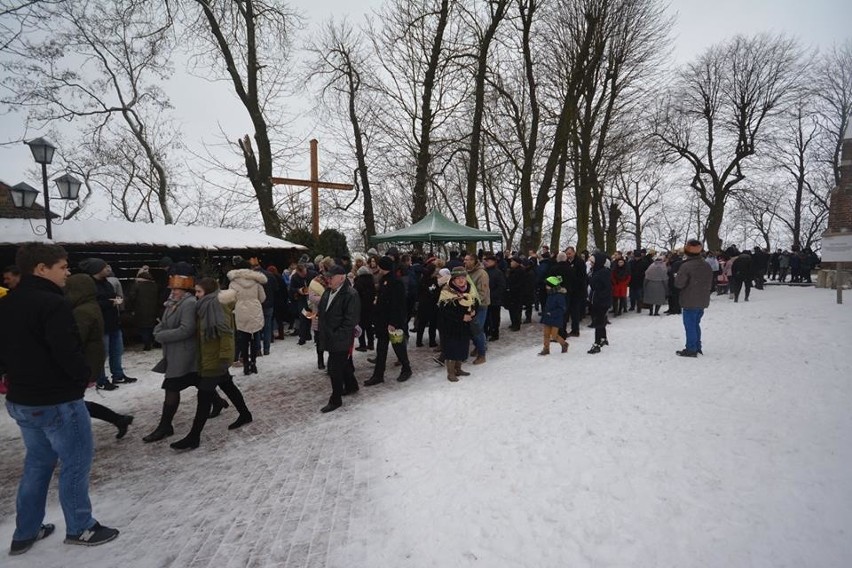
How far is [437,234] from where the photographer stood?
12.2m

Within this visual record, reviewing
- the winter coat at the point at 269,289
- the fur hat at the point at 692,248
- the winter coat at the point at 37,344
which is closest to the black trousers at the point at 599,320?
the fur hat at the point at 692,248

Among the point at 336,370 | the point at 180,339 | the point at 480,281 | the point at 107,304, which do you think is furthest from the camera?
the point at 480,281

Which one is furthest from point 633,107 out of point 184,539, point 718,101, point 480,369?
point 184,539

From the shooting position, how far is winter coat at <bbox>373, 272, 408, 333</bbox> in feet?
21.3

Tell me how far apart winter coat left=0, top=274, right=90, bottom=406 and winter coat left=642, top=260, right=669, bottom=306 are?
12.4 metres

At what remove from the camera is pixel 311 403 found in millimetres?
5945

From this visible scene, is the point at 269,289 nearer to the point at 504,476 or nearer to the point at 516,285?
the point at 516,285

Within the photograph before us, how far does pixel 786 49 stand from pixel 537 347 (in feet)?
93.8

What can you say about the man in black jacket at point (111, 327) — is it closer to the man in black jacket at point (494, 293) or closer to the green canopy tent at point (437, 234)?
the man in black jacket at point (494, 293)

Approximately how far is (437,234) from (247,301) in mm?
6359

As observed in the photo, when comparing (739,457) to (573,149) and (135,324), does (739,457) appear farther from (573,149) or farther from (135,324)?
(573,149)

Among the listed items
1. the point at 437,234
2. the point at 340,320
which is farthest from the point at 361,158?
the point at 340,320

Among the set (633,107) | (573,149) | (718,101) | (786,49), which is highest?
(786,49)

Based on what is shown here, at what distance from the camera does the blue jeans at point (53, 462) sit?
2795 millimetres
